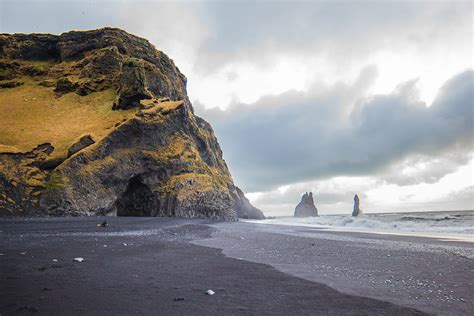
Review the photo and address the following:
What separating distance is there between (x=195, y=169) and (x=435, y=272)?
A: 40.9 metres

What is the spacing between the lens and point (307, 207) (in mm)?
187000

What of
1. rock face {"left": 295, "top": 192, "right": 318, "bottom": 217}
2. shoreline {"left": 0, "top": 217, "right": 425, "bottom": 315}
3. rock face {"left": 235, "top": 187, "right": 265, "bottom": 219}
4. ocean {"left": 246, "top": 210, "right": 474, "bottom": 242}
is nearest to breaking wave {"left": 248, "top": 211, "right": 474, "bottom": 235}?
ocean {"left": 246, "top": 210, "right": 474, "bottom": 242}

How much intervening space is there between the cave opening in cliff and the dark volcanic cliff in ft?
0.48

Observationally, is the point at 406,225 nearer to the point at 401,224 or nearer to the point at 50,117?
the point at 401,224

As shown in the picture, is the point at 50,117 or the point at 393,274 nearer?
the point at 393,274

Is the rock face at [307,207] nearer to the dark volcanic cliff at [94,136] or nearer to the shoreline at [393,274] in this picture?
the dark volcanic cliff at [94,136]

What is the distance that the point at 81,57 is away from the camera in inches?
2552

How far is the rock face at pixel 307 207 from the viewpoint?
187 metres

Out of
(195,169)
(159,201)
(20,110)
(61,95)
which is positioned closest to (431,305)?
(159,201)

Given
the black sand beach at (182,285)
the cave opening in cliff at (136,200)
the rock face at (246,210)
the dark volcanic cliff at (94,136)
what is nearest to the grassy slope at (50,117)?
the dark volcanic cliff at (94,136)

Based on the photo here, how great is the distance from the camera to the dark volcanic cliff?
3322cm

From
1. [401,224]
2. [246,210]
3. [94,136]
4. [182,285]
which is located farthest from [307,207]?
[182,285]

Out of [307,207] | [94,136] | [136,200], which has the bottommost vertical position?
[307,207]

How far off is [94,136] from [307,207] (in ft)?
535
